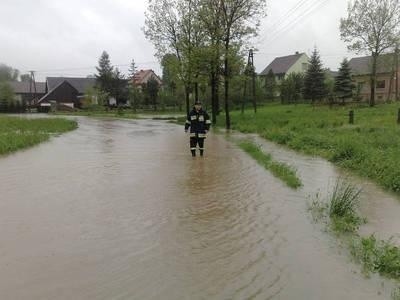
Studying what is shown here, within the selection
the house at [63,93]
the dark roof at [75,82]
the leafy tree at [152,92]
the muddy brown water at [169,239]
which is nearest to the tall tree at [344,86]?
the leafy tree at [152,92]

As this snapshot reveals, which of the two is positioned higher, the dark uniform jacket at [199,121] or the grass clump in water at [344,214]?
the dark uniform jacket at [199,121]

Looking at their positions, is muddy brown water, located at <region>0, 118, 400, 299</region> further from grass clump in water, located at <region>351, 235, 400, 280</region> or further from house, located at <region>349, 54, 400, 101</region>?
house, located at <region>349, 54, 400, 101</region>

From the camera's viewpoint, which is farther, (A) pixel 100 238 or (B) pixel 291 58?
(B) pixel 291 58

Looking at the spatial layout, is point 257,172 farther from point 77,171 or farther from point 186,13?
point 186,13

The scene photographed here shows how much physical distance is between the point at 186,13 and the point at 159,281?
4406 centimetres

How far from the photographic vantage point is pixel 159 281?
5.28m

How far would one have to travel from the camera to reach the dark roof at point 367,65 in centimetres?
5312

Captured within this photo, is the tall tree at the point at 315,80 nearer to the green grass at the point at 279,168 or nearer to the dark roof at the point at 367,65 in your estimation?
the dark roof at the point at 367,65

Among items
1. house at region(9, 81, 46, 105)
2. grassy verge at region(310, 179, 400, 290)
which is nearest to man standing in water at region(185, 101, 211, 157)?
grassy verge at region(310, 179, 400, 290)

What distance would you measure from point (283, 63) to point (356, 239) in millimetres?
85745

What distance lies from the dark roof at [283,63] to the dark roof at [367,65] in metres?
13.8

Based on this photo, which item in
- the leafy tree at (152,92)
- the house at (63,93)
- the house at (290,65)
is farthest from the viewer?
the house at (63,93)

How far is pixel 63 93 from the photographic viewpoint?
4028 inches

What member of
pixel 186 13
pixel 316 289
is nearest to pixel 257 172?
pixel 316 289
